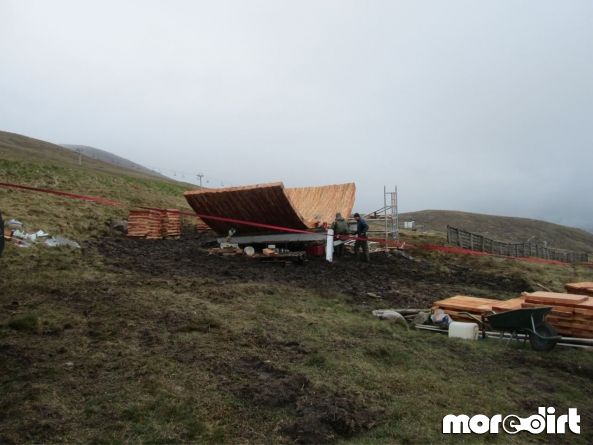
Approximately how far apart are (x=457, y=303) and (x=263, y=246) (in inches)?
306

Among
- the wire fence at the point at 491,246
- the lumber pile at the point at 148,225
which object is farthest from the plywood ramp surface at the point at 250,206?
the wire fence at the point at 491,246

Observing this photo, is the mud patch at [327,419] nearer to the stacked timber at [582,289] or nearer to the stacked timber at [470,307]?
the stacked timber at [470,307]

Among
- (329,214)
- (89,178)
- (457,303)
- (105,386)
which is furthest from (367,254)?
(89,178)

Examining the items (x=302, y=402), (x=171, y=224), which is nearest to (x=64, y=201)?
(x=171, y=224)

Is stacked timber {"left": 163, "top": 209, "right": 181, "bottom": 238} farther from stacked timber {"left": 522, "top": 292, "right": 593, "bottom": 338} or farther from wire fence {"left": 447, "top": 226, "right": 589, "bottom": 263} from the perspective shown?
wire fence {"left": 447, "top": 226, "right": 589, "bottom": 263}

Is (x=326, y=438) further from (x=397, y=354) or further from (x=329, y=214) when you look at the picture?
(x=329, y=214)

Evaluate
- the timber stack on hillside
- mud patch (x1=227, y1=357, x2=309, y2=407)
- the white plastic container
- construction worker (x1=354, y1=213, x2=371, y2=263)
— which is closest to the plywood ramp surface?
construction worker (x1=354, y1=213, x2=371, y2=263)

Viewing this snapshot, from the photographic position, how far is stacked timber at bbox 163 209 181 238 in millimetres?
17266

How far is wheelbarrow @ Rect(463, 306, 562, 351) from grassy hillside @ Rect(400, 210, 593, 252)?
68.2 meters

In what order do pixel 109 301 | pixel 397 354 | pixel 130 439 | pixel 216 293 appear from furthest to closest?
pixel 216 293, pixel 109 301, pixel 397 354, pixel 130 439

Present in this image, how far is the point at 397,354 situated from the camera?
18.5ft

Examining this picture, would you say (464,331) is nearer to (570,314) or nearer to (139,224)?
(570,314)

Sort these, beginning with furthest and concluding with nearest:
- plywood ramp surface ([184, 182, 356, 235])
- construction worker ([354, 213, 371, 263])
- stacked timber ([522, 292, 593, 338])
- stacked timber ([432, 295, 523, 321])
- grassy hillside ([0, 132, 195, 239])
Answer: construction worker ([354, 213, 371, 263]), grassy hillside ([0, 132, 195, 239]), plywood ramp surface ([184, 182, 356, 235]), stacked timber ([432, 295, 523, 321]), stacked timber ([522, 292, 593, 338])

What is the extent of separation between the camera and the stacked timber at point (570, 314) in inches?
256
